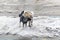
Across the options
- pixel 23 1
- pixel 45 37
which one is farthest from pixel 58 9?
pixel 45 37

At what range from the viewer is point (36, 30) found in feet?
31.7

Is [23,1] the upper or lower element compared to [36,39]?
upper

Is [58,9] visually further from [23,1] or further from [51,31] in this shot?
[51,31]

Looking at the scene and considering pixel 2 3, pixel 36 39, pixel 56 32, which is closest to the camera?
pixel 36 39

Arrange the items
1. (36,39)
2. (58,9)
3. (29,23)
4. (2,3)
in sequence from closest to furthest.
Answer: (36,39)
(29,23)
(58,9)
(2,3)

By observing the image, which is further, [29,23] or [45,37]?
[29,23]

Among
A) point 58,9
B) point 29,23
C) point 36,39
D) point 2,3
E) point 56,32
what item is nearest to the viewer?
point 36,39

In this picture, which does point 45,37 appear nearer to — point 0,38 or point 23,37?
point 23,37

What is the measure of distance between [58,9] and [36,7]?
5.05 feet

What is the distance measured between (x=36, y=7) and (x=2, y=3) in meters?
3.10

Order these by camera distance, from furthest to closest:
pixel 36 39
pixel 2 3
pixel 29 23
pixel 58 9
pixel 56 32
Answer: pixel 2 3
pixel 58 9
pixel 29 23
pixel 56 32
pixel 36 39

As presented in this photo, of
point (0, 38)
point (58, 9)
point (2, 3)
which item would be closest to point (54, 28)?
point (0, 38)

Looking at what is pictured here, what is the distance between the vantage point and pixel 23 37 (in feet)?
29.4

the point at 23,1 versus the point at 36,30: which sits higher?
the point at 23,1
